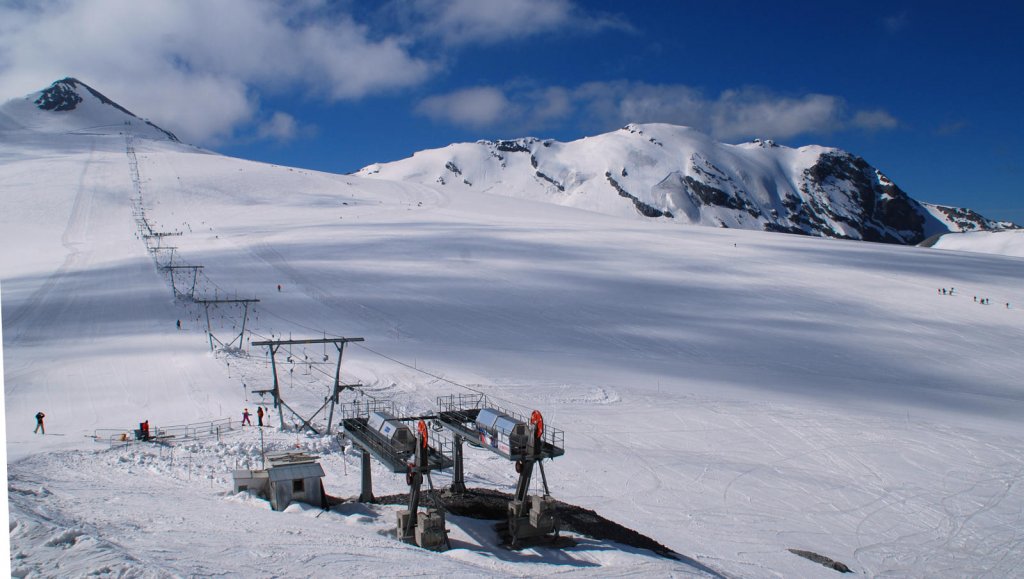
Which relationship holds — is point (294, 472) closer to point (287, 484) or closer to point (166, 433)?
point (287, 484)

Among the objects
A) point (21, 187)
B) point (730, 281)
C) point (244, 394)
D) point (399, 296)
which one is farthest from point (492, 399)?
point (21, 187)

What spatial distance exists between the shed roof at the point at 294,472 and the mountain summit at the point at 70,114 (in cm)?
16614

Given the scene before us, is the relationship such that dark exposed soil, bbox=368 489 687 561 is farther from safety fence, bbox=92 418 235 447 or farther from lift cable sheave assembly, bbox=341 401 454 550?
safety fence, bbox=92 418 235 447

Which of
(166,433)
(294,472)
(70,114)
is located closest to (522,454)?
(294,472)

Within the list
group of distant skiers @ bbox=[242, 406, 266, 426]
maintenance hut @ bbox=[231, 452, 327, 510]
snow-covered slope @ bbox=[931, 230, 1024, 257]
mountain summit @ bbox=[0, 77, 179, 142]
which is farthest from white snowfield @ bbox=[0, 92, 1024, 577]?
mountain summit @ bbox=[0, 77, 179, 142]

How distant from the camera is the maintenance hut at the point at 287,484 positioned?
16250mm

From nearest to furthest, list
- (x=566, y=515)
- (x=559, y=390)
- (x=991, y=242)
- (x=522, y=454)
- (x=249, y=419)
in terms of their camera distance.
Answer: (x=522, y=454) → (x=566, y=515) → (x=249, y=419) → (x=559, y=390) → (x=991, y=242)

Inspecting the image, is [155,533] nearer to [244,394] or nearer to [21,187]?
[244,394]

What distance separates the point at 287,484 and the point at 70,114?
19377 centimetres

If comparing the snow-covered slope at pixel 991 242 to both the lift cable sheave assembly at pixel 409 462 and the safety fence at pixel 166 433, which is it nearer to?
the lift cable sheave assembly at pixel 409 462

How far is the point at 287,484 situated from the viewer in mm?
16297

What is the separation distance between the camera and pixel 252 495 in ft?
54.6

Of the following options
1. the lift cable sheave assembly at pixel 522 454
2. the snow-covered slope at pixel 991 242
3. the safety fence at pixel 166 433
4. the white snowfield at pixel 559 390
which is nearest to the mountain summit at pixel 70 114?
the white snowfield at pixel 559 390

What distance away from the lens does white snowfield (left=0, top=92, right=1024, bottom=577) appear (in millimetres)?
14664
